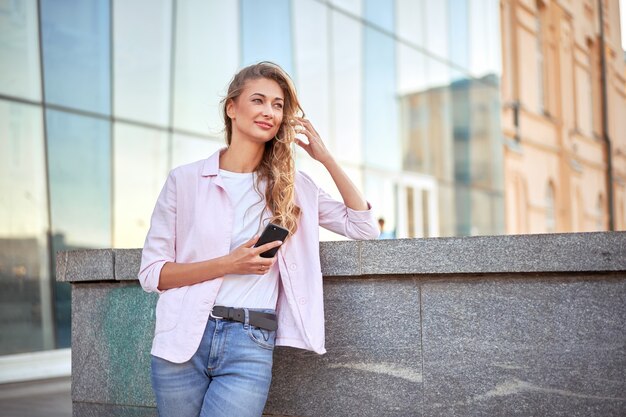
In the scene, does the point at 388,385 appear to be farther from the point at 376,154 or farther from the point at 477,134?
the point at 477,134

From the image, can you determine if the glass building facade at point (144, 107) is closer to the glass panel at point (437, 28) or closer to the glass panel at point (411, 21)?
the glass panel at point (411, 21)

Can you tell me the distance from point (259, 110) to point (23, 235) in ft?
27.4

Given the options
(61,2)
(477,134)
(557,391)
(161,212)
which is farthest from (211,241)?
(477,134)

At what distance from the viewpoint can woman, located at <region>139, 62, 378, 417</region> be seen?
3.24 m

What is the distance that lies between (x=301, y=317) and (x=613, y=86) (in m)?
40.2

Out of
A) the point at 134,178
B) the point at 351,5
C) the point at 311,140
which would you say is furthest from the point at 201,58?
the point at 311,140

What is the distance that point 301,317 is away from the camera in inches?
137

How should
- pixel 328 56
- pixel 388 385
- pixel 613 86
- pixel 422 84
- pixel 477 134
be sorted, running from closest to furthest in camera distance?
1. pixel 388 385
2. pixel 328 56
3. pixel 422 84
4. pixel 477 134
5. pixel 613 86

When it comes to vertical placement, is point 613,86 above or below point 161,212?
above

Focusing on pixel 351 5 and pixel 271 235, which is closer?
pixel 271 235

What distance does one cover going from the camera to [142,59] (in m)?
12.7

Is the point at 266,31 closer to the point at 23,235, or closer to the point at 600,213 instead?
the point at 23,235

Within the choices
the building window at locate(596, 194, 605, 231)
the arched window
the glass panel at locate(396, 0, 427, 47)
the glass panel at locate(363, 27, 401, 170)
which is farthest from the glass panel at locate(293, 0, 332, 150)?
the building window at locate(596, 194, 605, 231)

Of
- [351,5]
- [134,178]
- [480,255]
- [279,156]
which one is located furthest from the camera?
[351,5]
